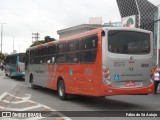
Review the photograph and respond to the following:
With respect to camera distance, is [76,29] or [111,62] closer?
[111,62]

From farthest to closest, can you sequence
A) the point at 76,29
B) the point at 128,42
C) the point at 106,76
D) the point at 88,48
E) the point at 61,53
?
the point at 76,29, the point at 61,53, the point at 88,48, the point at 128,42, the point at 106,76

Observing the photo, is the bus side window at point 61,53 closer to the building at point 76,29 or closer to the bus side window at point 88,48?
the bus side window at point 88,48

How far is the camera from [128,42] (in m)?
12.9

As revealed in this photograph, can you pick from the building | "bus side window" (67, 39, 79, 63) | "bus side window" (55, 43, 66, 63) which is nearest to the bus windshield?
"bus side window" (67, 39, 79, 63)

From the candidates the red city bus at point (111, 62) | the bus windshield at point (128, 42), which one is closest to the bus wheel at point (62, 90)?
the red city bus at point (111, 62)

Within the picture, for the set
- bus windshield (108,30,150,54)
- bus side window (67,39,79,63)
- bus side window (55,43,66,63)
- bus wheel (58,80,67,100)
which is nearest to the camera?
bus windshield (108,30,150,54)

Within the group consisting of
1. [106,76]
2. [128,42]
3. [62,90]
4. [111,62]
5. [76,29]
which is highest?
[76,29]

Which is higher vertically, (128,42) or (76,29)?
(76,29)

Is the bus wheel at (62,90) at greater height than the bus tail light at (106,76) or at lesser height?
lesser

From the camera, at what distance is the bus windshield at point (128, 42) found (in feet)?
41.2

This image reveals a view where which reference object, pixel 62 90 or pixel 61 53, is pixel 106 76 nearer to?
pixel 62 90

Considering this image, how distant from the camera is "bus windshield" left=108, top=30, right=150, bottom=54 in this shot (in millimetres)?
12570

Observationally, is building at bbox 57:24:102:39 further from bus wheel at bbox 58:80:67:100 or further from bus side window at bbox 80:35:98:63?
bus side window at bbox 80:35:98:63

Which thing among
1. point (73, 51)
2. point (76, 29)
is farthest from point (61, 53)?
point (76, 29)
